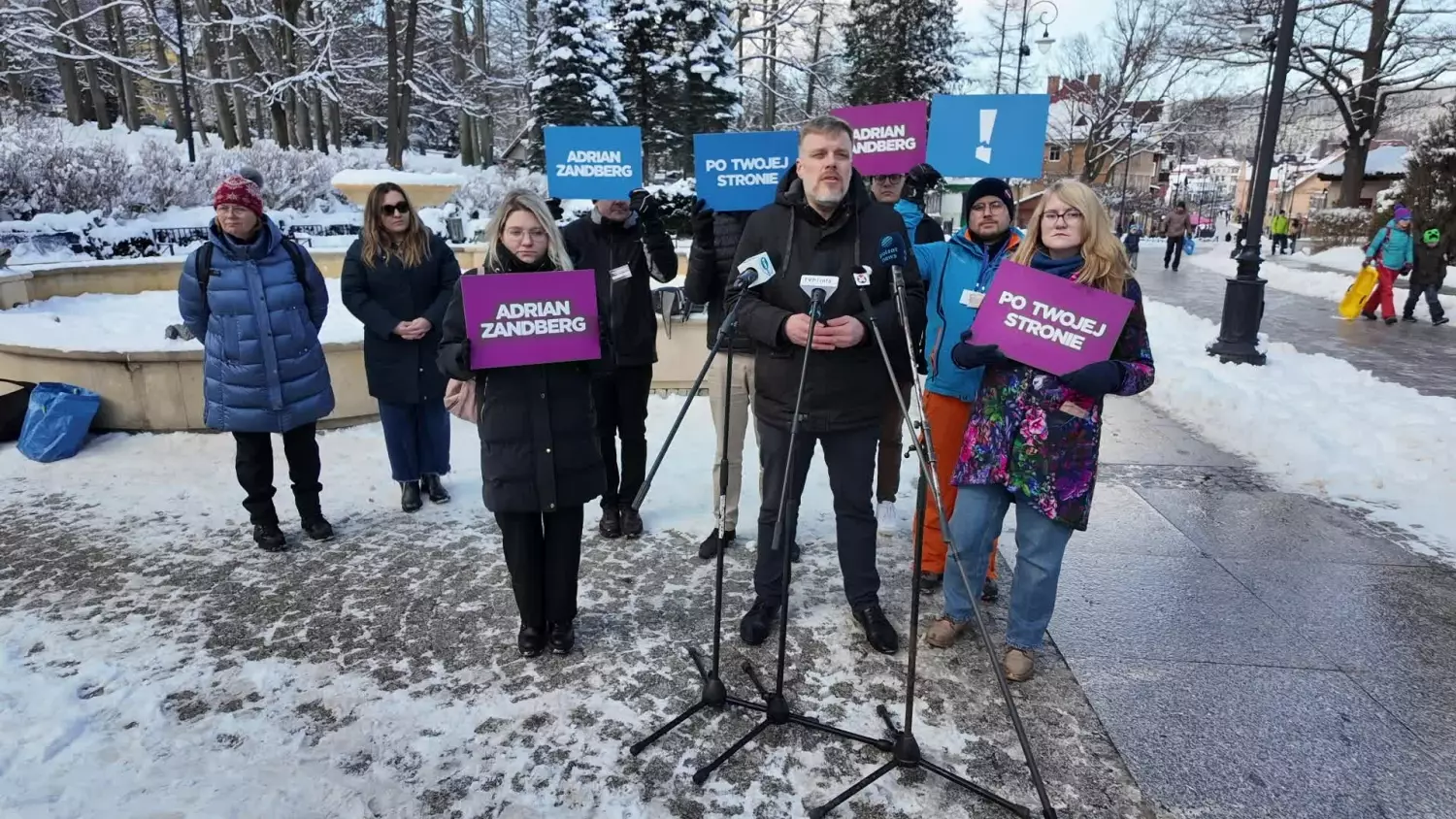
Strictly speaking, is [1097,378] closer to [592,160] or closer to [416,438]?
[592,160]

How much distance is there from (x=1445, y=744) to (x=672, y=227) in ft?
51.8

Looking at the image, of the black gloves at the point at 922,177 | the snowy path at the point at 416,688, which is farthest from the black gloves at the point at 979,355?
the black gloves at the point at 922,177

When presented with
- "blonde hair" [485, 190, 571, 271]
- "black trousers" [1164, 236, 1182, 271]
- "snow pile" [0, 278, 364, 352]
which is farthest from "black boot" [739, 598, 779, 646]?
"black trousers" [1164, 236, 1182, 271]

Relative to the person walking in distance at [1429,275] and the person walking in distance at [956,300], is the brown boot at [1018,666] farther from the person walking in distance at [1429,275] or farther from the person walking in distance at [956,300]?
the person walking in distance at [1429,275]

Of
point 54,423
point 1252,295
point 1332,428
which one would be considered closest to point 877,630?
point 1332,428

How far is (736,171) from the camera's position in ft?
13.5

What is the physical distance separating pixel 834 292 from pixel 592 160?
213 centimetres

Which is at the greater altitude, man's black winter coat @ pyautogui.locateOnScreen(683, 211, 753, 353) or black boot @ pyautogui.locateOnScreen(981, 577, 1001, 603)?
man's black winter coat @ pyautogui.locateOnScreen(683, 211, 753, 353)

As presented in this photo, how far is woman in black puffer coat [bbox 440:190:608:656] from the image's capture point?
10.0ft

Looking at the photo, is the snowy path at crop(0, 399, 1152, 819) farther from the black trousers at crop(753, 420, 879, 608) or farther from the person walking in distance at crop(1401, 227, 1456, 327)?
the person walking in distance at crop(1401, 227, 1456, 327)

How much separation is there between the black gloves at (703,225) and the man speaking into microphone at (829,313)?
402mm

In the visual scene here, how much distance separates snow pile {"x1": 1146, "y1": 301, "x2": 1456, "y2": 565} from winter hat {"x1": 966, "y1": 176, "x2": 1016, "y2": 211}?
3.08m

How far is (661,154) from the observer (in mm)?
26047

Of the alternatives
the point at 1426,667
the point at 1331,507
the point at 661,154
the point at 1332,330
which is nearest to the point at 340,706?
the point at 1426,667
